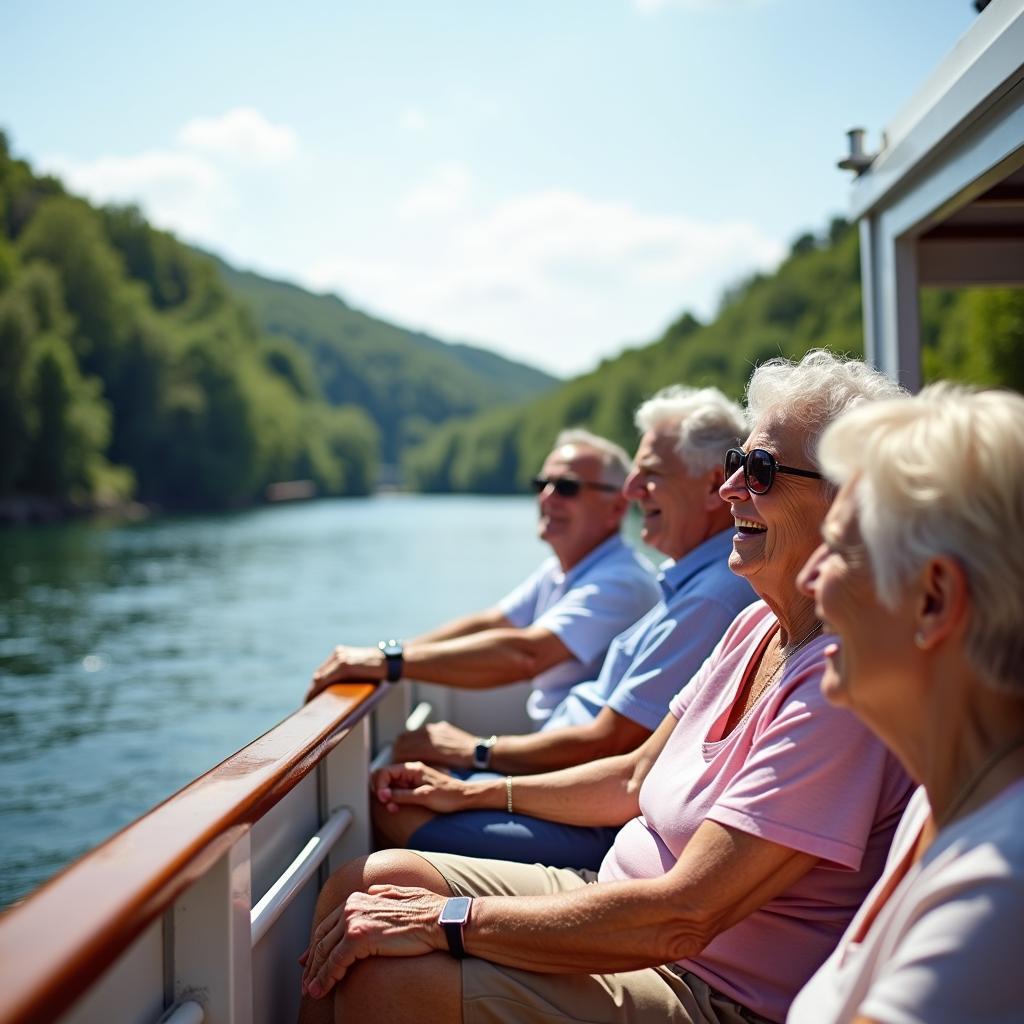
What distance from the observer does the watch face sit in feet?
4.61

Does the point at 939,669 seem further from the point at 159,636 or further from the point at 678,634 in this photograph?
the point at 159,636

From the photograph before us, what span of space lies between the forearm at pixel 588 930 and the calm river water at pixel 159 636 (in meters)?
4.68

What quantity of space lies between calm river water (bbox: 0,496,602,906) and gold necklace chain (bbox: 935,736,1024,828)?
5.36 meters

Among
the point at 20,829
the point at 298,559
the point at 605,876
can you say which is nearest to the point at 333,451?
the point at 298,559

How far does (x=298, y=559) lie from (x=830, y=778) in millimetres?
28939

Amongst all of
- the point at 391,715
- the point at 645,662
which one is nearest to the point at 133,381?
the point at 391,715

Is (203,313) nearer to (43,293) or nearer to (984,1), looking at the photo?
(43,293)

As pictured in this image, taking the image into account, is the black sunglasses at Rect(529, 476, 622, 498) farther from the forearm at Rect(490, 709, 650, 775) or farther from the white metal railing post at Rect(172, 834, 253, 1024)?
the white metal railing post at Rect(172, 834, 253, 1024)

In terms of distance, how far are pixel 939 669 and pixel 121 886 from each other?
0.77m

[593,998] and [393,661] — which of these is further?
[393,661]

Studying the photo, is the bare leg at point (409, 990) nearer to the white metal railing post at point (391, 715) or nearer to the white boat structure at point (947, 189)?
the white metal railing post at point (391, 715)

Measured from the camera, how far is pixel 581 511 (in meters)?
3.03

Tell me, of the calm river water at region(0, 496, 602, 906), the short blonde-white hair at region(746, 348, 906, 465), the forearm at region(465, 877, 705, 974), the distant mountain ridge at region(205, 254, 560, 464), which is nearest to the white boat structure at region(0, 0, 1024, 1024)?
the forearm at region(465, 877, 705, 974)

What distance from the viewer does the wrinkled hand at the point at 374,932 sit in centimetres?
143
